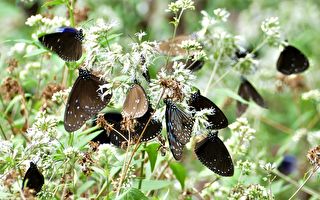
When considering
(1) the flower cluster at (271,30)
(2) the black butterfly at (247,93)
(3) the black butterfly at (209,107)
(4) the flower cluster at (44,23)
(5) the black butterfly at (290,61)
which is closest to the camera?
(3) the black butterfly at (209,107)

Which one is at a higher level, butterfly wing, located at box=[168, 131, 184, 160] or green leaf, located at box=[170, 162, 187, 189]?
butterfly wing, located at box=[168, 131, 184, 160]

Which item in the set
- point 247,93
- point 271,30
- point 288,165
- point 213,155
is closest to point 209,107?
point 213,155

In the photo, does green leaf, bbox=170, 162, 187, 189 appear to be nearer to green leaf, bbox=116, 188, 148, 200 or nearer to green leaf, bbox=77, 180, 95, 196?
green leaf, bbox=77, 180, 95, 196

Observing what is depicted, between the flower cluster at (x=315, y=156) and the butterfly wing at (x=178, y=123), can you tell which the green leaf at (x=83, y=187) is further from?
the flower cluster at (x=315, y=156)

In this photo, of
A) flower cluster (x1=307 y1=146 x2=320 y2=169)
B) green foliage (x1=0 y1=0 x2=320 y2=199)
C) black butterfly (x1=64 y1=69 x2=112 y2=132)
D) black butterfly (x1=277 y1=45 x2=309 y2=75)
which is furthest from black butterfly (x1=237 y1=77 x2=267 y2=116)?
black butterfly (x1=64 y1=69 x2=112 y2=132)

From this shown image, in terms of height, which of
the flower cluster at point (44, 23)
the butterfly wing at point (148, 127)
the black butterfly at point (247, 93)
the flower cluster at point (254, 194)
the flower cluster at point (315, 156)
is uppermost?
the flower cluster at point (44, 23)

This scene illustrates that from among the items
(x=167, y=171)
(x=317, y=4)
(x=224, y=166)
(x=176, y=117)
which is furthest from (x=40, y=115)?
(x=317, y=4)

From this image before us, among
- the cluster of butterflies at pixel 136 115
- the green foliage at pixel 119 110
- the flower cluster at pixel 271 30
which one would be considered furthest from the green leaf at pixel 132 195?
the flower cluster at pixel 271 30
